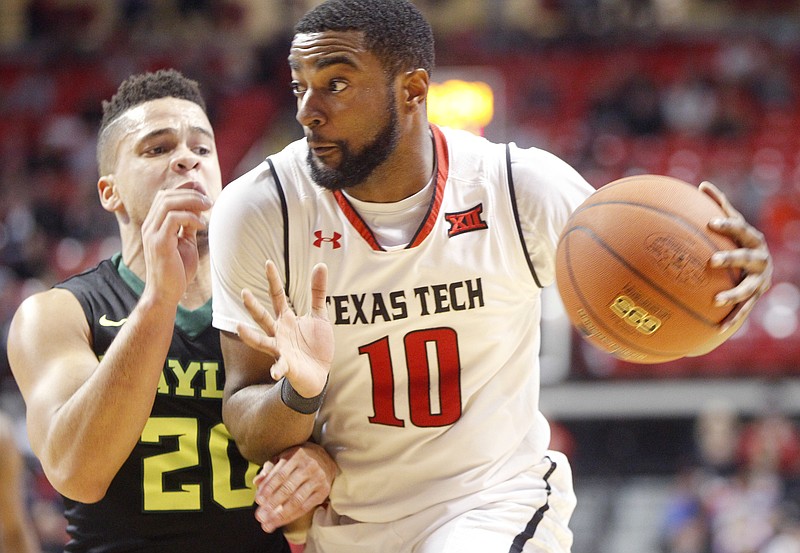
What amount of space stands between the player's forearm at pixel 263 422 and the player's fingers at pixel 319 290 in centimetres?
26

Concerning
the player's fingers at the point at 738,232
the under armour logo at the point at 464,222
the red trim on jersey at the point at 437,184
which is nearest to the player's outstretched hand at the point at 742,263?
the player's fingers at the point at 738,232

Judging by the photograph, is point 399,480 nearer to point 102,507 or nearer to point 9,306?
point 102,507

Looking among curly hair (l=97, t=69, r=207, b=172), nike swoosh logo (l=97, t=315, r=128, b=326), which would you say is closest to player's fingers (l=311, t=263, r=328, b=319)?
nike swoosh logo (l=97, t=315, r=128, b=326)

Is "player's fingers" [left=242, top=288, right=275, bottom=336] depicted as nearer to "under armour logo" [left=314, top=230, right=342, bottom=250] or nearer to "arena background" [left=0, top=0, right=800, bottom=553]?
"under armour logo" [left=314, top=230, right=342, bottom=250]

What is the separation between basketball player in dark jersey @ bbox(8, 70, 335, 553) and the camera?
2871mm

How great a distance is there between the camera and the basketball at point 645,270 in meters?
2.86

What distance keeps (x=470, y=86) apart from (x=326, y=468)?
854cm

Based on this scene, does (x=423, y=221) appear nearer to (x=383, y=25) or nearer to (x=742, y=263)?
(x=383, y=25)

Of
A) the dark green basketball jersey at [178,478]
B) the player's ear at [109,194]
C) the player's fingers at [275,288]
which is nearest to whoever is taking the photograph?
the player's fingers at [275,288]

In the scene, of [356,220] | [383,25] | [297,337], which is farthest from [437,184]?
[297,337]

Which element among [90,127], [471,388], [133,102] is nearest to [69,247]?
[90,127]

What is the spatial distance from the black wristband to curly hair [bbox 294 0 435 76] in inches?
Answer: 38.4

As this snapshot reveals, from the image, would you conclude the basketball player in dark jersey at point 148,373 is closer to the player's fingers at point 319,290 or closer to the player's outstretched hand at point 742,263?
the player's fingers at point 319,290

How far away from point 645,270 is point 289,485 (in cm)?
115
